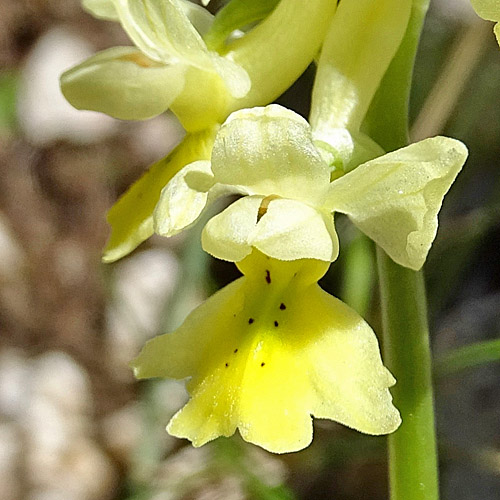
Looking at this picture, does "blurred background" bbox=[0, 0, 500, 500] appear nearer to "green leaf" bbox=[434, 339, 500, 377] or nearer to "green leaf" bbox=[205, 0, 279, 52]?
"green leaf" bbox=[434, 339, 500, 377]

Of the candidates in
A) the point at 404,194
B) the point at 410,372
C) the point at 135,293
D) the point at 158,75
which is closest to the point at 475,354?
the point at 410,372

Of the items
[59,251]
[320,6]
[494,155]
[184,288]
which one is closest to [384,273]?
[320,6]

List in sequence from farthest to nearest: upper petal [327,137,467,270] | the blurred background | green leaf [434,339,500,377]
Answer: the blurred background
green leaf [434,339,500,377]
upper petal [327,137,467,270]

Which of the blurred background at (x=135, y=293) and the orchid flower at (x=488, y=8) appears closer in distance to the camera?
the orchid flower at (x=488, y=8)

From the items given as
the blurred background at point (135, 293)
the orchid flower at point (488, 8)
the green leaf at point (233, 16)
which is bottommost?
the blurred background at point (135, 293)

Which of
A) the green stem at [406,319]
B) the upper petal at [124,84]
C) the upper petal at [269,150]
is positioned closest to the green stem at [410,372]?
the green stem at [406,319]

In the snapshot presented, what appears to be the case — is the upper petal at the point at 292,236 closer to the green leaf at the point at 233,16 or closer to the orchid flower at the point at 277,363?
the orchid flower at the point at 277,363

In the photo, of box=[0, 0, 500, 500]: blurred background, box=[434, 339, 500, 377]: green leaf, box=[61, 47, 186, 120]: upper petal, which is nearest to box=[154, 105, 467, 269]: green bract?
box=[61, 47, 186, 120]: upper petal
